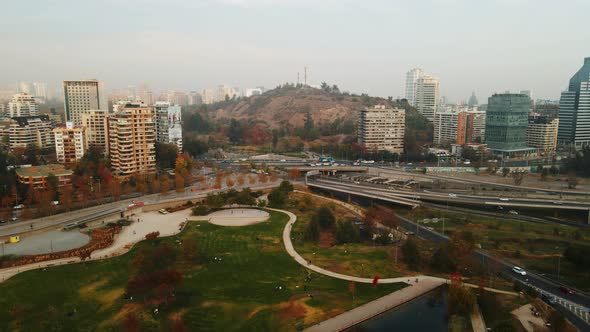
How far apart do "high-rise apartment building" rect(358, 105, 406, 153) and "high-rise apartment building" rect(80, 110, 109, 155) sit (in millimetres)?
34163

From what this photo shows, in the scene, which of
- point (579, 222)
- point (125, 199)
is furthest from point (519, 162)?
point (125, 199)

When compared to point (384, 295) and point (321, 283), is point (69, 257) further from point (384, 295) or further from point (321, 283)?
point (384, 295)

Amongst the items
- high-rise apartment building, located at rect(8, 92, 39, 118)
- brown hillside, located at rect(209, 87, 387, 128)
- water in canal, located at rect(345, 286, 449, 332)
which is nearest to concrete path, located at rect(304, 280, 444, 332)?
water in canal, located at rect(345, 286, 449, 332)

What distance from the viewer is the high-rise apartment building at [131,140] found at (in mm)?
37875

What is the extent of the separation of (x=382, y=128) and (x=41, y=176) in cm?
4359

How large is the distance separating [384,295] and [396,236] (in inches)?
342

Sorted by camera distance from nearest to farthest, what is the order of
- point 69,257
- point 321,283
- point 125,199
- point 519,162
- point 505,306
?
point 505,306 < point 321,283 < point 69,257 < point 125,199 < point 519,162

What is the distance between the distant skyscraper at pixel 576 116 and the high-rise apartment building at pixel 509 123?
11541 mm

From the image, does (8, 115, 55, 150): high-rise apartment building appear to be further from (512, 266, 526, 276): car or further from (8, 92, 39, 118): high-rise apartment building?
(512, 266, 526, 276): car

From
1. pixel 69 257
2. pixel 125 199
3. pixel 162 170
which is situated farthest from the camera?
pixel 162 170

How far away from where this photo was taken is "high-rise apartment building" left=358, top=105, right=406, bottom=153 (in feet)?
198

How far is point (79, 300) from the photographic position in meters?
17.1

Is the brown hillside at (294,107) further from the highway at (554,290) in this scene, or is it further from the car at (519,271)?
the car at (519,271)

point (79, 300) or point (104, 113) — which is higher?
point (104, 113)
